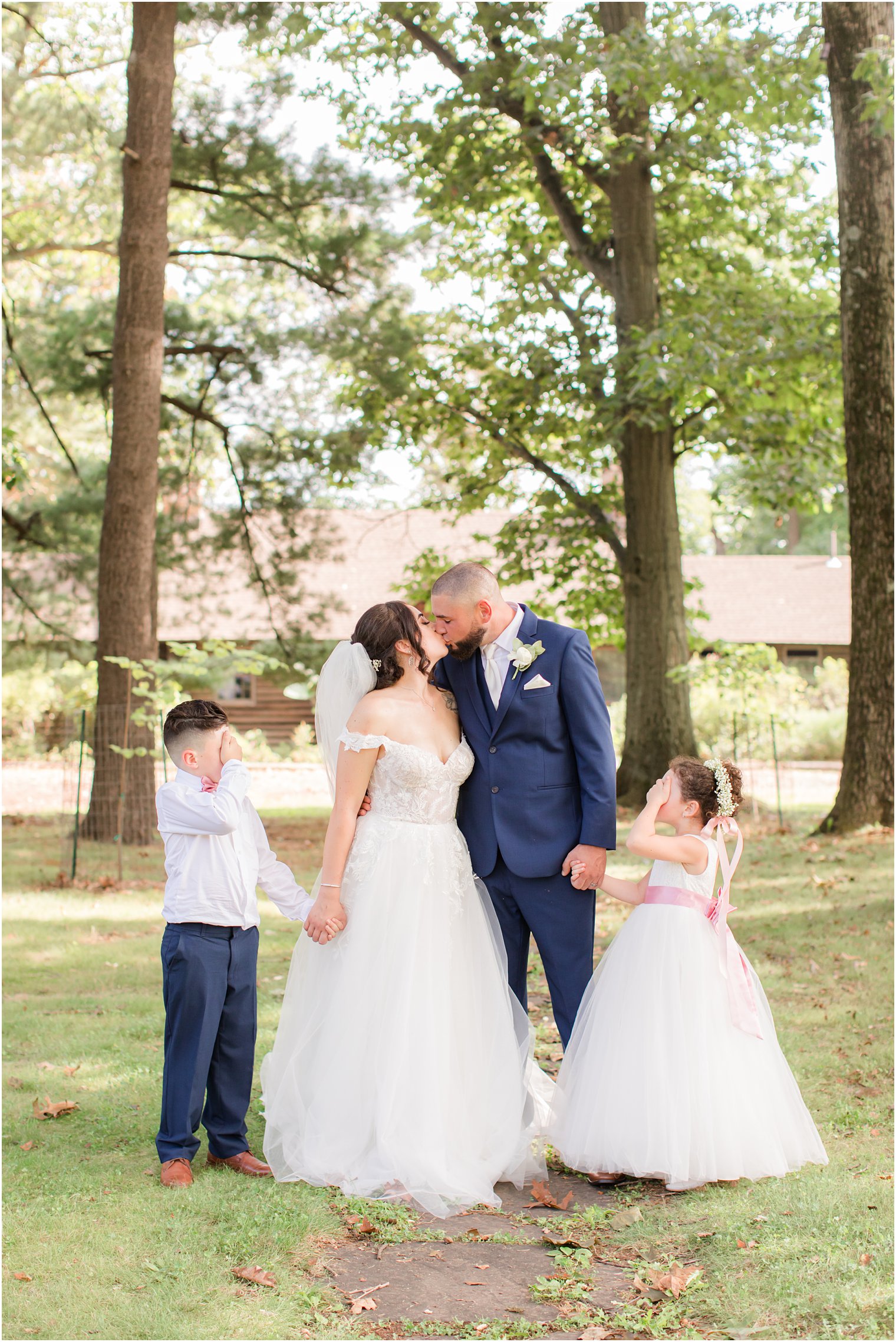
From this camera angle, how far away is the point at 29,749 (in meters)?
24.4

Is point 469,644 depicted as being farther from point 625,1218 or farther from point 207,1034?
point 625,1218

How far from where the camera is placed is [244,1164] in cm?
426

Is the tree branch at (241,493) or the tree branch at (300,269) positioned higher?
the tree branch at (300,269)

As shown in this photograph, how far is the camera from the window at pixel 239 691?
28844mm

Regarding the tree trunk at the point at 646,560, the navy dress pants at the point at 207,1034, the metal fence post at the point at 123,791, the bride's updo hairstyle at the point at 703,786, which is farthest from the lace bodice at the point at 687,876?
the tree trunk at the point at 646,560

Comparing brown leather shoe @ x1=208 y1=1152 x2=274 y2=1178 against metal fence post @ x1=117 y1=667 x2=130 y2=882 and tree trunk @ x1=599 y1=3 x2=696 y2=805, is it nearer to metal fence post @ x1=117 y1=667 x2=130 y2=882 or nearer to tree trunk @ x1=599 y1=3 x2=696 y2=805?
metal fence post @ x1=117 y1=667 x2=130 y2=882

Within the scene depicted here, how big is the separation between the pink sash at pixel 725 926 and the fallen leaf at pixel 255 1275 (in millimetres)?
1802

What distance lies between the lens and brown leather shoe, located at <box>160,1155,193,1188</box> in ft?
13.3

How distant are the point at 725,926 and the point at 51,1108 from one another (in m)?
2.91

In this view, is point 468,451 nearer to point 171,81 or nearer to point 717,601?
point 171,81

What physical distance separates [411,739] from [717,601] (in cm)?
3119

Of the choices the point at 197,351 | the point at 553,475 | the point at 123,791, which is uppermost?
the point at 197,351

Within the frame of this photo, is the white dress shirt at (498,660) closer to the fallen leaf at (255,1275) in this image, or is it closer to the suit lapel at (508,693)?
the suit lapel at (508,693)

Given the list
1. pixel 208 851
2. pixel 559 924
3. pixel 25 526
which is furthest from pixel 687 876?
pixel 25 526
